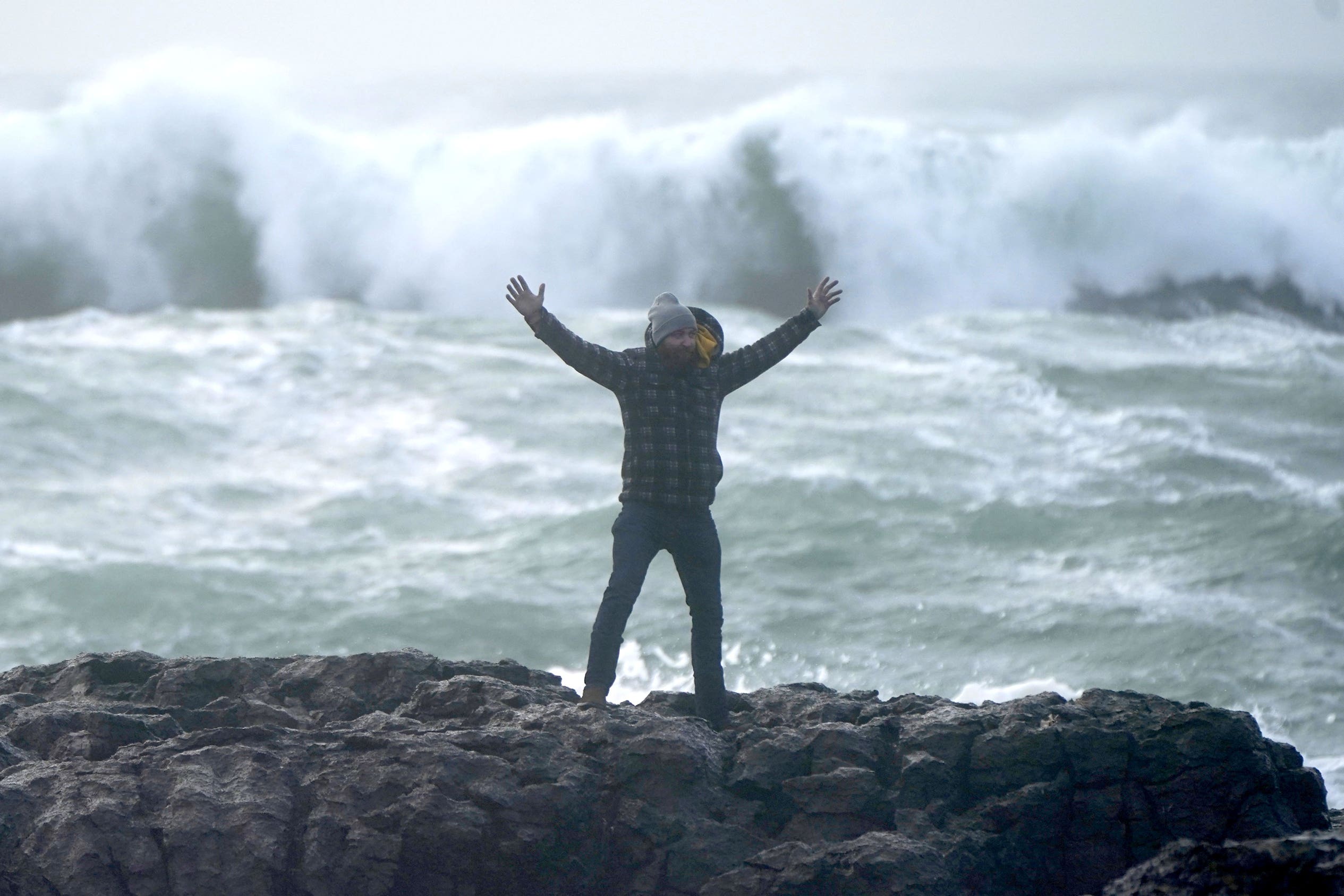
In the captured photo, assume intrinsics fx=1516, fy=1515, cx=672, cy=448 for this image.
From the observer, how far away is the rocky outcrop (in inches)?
170

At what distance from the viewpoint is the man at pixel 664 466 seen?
509 cm

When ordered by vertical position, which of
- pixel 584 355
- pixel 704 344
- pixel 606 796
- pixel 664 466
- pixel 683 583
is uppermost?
pixel 704 344

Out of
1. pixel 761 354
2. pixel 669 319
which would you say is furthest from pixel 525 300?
pixel 761 354

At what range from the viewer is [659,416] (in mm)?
5133

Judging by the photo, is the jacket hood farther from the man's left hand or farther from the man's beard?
the man's left hand

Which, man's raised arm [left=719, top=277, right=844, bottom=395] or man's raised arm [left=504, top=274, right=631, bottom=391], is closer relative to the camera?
man's raised arm [left=504, top=274, right=631, bottom=391]

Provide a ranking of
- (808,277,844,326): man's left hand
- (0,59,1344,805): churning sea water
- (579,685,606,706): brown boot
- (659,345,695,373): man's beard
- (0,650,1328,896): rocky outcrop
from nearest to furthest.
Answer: (0,650,1328,896): rocky outcrop, (579,685,606,706): brown boot, (659,345,695,373): man's beard, (808,277,844,326): man's left hand, (0,59,1344,805): churning sea water

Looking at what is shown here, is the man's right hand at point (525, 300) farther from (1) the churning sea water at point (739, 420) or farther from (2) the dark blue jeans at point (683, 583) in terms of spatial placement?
(1) the churning sea water at point (739, 420)

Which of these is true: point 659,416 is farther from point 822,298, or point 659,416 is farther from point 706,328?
point 822,298

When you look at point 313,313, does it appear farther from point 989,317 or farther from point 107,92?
point 989,317

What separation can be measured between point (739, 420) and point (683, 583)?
12.6 meters

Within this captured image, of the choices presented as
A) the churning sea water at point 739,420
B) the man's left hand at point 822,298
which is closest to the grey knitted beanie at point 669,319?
the man's left hand at point 822,298

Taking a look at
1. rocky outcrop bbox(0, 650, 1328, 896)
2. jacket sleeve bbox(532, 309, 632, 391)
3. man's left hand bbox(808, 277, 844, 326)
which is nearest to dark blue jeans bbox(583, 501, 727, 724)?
rocky outcrop bbox(0, 650, 1328, 896)

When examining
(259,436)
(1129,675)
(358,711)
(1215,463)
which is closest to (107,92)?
(259,436)
